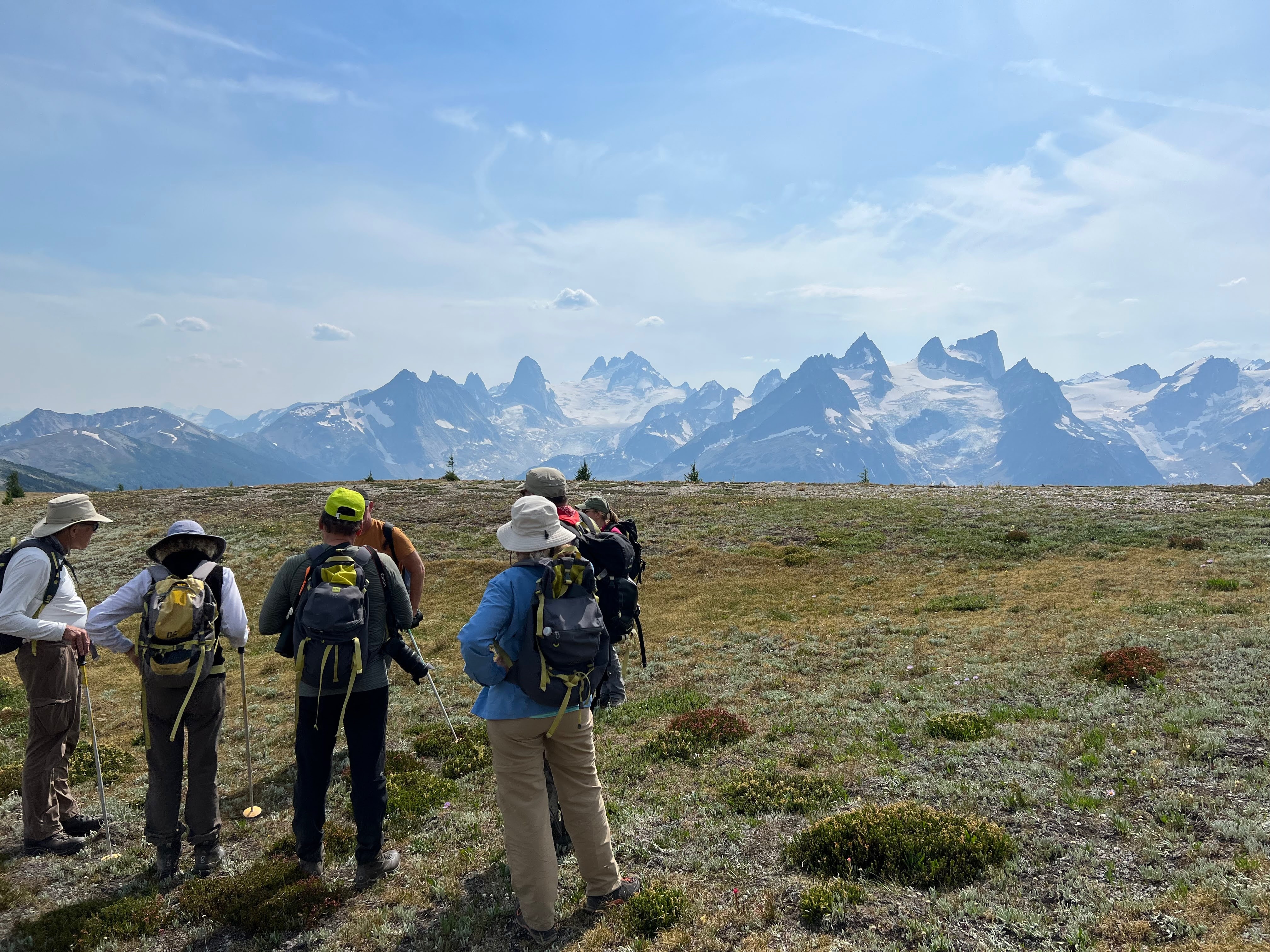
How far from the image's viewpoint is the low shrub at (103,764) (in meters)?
10.7

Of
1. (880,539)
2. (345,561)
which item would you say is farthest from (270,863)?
(880,539)

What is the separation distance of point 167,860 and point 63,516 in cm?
411

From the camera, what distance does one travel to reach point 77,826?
844cm

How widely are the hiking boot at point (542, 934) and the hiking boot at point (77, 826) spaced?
6.32m

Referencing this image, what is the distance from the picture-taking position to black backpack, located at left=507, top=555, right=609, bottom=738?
603 cm

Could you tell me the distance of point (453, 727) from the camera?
12.5m

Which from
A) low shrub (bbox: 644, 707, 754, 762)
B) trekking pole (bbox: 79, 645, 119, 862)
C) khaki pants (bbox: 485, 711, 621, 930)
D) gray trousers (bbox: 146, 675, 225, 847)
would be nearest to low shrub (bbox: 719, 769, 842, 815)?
low shrub (bbox: 644, 707, 754, 762)

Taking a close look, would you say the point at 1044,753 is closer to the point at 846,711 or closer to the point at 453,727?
the point at 846,711

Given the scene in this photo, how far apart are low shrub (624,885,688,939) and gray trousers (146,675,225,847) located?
194 inches

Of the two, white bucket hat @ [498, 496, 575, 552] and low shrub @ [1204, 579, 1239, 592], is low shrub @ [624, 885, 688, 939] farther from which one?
low shrub @ [1204, 579, 1239, 592]

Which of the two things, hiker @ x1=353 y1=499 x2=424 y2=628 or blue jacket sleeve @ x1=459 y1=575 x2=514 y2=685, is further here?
hiker @ x1=353 y1=499 x2=424 y2=628

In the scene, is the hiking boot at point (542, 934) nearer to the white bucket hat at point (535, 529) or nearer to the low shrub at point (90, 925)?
the white bucket hat at point (535, 529)

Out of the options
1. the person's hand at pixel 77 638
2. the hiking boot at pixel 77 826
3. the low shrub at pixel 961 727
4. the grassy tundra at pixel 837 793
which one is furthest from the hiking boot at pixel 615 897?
the hiking boot at pixel 77 826

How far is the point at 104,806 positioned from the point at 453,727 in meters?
5.50
